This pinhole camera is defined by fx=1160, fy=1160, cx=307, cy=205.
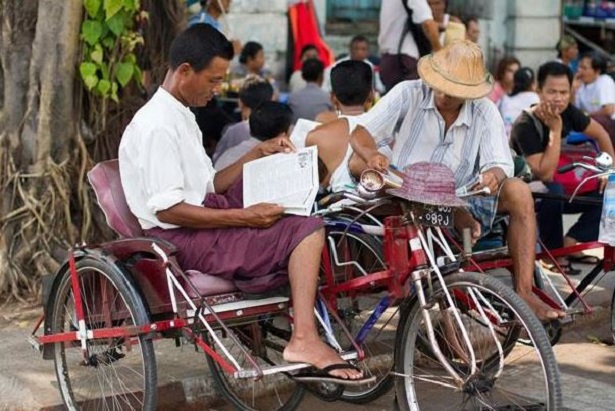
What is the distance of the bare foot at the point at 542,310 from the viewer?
5.04m

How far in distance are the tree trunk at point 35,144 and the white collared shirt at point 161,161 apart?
1907 mm

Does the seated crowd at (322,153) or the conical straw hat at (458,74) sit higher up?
the conical straw hat at (458,74)

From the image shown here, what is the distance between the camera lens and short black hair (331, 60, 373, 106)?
21.3 feet

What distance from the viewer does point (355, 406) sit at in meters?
5.44

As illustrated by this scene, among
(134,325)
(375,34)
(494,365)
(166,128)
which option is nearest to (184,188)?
(166,128)

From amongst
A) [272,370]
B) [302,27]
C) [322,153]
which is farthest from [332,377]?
[302,27]

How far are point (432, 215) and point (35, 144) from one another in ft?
9.68

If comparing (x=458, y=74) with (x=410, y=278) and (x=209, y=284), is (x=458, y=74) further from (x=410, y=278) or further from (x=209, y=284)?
(x=209, y=284)

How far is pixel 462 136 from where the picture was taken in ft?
17.8

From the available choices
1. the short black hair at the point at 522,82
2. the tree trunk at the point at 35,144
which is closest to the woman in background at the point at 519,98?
the short black hair at the point at 522,82

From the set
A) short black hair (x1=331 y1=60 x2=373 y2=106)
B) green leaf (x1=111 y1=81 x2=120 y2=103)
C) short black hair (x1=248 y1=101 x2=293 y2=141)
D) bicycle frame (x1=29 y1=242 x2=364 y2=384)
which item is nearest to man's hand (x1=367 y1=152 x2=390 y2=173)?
bicycle frame (x1=29 y1=242 x2=364 y2=384)

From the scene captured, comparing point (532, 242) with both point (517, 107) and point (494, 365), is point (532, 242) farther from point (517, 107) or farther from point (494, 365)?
point (517, 107)

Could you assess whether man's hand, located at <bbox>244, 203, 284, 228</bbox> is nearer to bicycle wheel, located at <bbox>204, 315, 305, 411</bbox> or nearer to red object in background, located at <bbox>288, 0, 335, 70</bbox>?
bicycle wheel, located at <bbox>204, 315, 305, 411</bbox>

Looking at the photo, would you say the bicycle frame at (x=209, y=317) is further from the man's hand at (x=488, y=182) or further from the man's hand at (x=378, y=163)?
the man's hand at (x=488, y=182)
